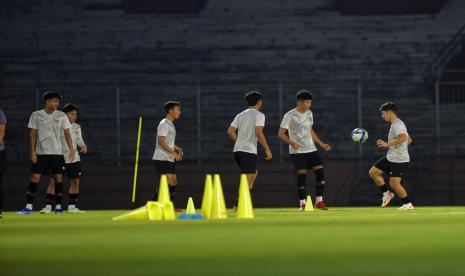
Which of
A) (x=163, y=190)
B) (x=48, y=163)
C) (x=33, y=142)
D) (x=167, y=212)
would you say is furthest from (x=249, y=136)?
(x=163, y=190)

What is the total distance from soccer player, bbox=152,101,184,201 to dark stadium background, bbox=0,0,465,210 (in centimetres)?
784

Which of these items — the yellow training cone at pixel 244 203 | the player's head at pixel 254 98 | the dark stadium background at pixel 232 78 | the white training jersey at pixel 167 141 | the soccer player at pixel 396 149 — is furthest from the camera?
the dark stadium background at pixel 232 78

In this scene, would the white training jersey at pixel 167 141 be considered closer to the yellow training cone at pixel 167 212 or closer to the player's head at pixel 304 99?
the player's head at pixel 304 99

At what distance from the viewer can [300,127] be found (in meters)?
19.1

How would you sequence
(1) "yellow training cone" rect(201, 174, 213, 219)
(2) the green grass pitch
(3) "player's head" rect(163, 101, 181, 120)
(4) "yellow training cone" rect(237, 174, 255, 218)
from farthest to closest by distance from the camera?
(3) "player's head" rect(163, 101, 181, 120) → (1) "yellow training cone" rect(201, 174, 213, 219) → (4) "yellow training cone" rect(237, 174, 255, 218) → (2) the green grass pitch

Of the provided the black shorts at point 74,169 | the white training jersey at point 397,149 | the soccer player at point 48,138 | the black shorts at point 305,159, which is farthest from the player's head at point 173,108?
the white training jersey at point 397,149

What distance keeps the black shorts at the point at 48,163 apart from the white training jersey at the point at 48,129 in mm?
65

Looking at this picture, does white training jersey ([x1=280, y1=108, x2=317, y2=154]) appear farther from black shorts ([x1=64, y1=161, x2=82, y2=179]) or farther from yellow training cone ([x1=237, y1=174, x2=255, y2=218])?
yellow training cone ([x1=237, y1=174, x2=255, y2=218])

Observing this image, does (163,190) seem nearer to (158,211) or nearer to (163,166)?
(158,211)

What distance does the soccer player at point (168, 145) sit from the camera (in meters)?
18.5

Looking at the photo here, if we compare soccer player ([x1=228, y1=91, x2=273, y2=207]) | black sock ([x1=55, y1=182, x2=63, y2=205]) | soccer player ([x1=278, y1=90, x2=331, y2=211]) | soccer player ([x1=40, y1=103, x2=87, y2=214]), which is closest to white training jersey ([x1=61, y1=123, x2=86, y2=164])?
soccer player ([x1=40, y1=103, x2=87, y2=214])

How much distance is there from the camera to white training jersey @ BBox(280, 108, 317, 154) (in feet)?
62.6

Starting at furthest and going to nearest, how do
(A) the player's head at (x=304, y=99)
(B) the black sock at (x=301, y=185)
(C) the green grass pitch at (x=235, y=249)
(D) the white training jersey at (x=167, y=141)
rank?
(B) the black sock at (x=301, y=185) < (A) the player's head at (x=304, y=99) < (D) the white training jersey at (x=167, y=141) < (C) the green grass pitch at (x=235, y=249)

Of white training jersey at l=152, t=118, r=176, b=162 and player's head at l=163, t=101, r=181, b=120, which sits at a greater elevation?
player's head at l=163, t=101, r=181, b=120
